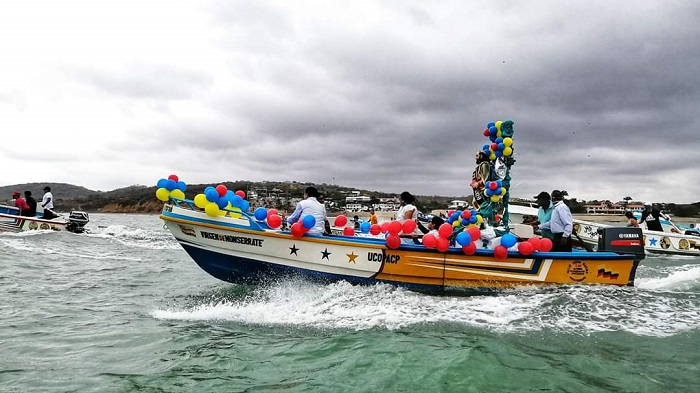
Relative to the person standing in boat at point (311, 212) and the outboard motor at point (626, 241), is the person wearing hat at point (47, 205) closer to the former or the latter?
the person standing in boat at point (311, 212)

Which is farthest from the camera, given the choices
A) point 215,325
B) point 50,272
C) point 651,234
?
point 651,234

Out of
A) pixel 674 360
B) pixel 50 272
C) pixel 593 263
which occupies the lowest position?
pixel 50 272

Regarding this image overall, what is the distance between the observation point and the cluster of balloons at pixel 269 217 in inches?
309

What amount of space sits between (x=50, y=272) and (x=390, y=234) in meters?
8.72

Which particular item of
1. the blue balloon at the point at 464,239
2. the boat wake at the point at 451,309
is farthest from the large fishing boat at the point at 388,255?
the boat wake at the point at 451,309

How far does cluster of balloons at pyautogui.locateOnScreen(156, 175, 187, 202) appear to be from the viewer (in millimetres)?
7977

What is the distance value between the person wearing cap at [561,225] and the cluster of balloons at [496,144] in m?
1.38

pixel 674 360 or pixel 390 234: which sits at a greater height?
pixel 390 234

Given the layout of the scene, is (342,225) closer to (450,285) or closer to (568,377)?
(450,285)

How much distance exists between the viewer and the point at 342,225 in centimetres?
1180

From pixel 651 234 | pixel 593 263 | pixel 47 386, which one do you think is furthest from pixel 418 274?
pixel 651 234

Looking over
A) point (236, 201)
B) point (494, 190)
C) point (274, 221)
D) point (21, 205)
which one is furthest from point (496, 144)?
point (21, 205)

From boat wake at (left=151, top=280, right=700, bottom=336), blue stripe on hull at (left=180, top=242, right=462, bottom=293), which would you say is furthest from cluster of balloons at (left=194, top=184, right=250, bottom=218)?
boat wake at (left=151, top=280, right=700, bottom=336)

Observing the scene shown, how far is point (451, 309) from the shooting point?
6.79 m
